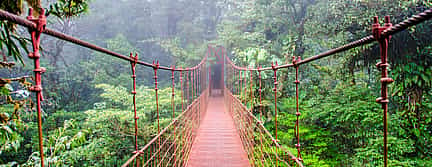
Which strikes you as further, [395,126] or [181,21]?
[181,21]

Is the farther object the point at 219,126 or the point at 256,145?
the point at 219,126

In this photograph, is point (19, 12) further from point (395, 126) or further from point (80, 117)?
point (80, 117)

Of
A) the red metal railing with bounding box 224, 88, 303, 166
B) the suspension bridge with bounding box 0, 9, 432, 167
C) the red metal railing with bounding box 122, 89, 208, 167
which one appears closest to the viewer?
the suspension bridge with bounding box 0, 9, 432, 167

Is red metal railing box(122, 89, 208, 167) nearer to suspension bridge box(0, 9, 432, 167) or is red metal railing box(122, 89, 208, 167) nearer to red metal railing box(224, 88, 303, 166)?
suspension bridge box(0, 9, 432, 167)

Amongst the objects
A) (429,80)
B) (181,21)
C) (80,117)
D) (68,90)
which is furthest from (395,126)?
(181,21)

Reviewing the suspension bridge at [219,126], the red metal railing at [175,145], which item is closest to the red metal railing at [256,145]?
the suspension bridge at [219,126]

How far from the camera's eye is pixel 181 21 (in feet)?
39.7

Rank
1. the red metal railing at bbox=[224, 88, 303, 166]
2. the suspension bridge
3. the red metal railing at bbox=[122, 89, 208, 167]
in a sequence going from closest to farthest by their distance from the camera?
the suspension bridge → the red metal railing at bbox=[122, 89, 208, 167] → the red metal railing at bbox=[224, 88, 303, 166]

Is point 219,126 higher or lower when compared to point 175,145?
lower

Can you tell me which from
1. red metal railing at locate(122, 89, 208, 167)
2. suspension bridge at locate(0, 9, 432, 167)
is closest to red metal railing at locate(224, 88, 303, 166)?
suspension bridge at locate(0, 9, 432, 167)

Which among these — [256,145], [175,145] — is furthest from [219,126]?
[175,145]

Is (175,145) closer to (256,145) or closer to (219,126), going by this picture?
(256,145)

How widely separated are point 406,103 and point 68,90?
9.04m

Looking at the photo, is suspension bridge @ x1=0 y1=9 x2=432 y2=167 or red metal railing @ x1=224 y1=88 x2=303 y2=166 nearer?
suspension bridge @ x1=0 y1=9 x2=432 y2=167
